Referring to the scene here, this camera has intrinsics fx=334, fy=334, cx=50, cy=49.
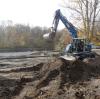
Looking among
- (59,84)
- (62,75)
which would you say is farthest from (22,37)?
(59,84)

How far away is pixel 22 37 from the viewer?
9556 centimetres

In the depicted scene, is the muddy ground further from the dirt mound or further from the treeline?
the treeline

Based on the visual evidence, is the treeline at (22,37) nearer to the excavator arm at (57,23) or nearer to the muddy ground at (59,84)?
the excavator arm at (57,23)

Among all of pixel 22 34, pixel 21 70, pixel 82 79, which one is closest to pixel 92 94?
pixel 82 79

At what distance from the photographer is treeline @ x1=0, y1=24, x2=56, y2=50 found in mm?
86562

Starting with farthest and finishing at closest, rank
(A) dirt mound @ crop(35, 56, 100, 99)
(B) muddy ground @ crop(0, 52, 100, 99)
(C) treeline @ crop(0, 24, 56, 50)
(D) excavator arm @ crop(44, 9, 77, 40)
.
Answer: (C) treeline @ crop(0, 24, 56, 50)
(D) excavator arm @ crop(44, 9, 77, 40)
(A) dirt mound @ crop(35, 56, 100, 99)
(B) muddy ground @ crop(0, 52, 100, 99)

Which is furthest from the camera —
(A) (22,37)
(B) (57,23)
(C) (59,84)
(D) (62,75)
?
(A) (22,37)

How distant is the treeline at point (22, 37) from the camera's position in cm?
8656

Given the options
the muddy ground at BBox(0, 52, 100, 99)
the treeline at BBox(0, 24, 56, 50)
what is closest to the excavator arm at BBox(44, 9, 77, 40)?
the muddy ground at BBox(0, 52, 100, 99)

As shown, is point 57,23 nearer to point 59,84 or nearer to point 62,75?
point 62,75

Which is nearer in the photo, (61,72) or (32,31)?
(61,72)

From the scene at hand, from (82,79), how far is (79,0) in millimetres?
31828

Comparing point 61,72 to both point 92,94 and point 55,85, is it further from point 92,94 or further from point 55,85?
point 92,94

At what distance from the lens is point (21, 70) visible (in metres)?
26.6
